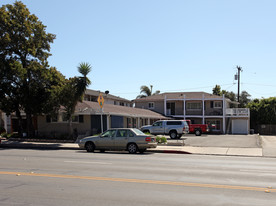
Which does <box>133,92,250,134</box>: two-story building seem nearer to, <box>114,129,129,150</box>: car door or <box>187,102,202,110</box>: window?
<box>187,102,202,110</box>: window

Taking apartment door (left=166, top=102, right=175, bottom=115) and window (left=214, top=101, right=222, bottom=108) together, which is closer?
window (left=214, top=101, right=222, bottom=108)

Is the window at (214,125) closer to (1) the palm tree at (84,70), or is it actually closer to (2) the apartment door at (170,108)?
(2) the apartment door at (170,108)

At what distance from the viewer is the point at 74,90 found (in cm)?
2528

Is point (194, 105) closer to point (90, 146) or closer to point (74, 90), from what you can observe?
point (74, 90)

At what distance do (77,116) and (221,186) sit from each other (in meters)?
22.4

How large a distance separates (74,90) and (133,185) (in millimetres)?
17847

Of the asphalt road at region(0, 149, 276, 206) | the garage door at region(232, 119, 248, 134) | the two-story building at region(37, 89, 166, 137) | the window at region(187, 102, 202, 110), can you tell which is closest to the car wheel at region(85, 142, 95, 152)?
the asphalt road at region(0, 149, 276, 206)

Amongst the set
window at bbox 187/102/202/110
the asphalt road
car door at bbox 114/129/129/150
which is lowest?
the asphalt road

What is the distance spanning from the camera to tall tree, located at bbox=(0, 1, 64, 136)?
2533cm

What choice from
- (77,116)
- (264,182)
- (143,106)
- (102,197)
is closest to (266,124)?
Result: (143,106)

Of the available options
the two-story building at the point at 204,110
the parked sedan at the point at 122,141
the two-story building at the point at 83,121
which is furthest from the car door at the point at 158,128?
the two-story building at the point at 204,110

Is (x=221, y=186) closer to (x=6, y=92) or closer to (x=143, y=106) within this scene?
(x=6, y=92)

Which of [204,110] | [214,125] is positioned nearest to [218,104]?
[204,110]

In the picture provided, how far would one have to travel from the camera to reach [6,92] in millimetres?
26703
